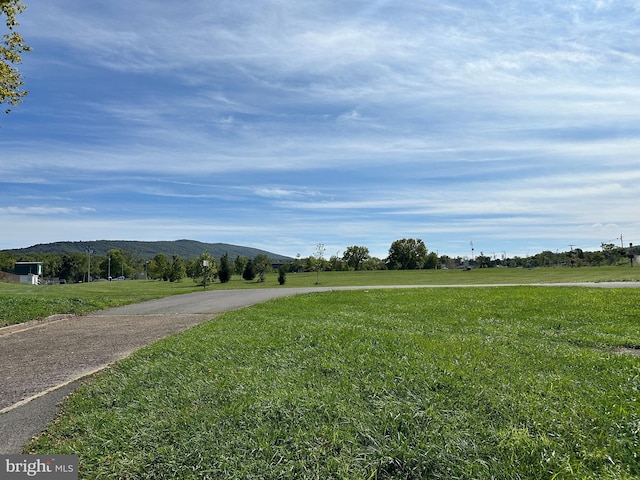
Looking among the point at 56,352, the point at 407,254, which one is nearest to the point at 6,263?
the point at 407,254

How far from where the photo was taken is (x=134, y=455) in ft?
10.00

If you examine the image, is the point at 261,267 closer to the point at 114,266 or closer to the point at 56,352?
the point at 56,352

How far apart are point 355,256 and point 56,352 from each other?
8090 cm

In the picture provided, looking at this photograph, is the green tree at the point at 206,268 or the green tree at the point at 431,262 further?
the green tree at the point at 431,262

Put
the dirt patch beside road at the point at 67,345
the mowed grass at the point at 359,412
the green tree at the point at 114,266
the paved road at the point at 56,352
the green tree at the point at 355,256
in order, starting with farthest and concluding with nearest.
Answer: the green tree at the point at 114,266
the green tree at the point at 355,256
the dirt patch beside road at the point at 67,345
the paved road at the point at 56,352
the mowed grass at the point at 359,412

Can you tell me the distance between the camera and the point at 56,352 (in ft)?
23.7

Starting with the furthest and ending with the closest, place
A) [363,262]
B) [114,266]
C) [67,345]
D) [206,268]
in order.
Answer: [114,266], [363,262], [206,268], [67,345]

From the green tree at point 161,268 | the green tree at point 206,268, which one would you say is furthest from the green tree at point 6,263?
the green tree at point 206,268

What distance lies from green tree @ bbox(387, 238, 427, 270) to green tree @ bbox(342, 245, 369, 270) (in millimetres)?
6624

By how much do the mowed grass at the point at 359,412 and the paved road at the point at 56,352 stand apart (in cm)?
31

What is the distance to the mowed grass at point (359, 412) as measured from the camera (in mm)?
2781

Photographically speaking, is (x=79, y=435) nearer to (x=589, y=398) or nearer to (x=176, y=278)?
(x=589, y=398)

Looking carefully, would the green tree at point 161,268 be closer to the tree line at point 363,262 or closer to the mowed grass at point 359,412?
the tree line at point 363,262

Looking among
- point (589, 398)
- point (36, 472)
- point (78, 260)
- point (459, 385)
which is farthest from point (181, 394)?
point (78, 260)
